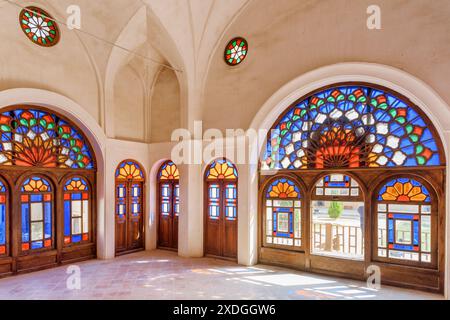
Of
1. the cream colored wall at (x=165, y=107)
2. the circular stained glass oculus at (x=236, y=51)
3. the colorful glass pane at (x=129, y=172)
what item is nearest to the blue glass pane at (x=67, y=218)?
the colorful glass pane at (x=129, y=172)

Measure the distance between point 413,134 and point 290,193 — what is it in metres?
2.80

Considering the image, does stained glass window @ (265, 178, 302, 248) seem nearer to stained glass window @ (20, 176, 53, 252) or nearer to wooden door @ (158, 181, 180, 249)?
wooden door @ (158, 181, 180, 249)

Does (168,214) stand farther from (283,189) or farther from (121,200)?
(283,189)

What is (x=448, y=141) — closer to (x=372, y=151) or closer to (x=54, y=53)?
(x=372, y=151)

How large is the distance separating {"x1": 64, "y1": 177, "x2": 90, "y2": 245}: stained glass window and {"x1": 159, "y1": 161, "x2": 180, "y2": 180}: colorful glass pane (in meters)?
2.22

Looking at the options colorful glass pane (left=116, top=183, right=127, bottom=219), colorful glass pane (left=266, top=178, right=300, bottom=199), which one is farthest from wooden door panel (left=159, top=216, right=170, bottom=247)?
colorful glass pane (left=266, top=178, right=300, bottom=199)

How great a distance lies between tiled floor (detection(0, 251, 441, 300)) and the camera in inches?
206

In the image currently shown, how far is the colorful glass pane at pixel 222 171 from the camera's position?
25.1ft

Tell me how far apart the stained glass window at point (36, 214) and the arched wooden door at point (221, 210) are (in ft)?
12.9

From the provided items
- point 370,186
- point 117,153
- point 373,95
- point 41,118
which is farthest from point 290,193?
point 41,118

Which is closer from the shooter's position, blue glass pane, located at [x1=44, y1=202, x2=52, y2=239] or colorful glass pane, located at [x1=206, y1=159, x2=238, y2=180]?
blue glass pane, located at [x1=44, y1=202, x2=52, y2=239]

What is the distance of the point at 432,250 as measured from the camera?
536 cm

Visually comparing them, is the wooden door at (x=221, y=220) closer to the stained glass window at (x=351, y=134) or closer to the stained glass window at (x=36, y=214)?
the stained glass window at (x=351, y=134)

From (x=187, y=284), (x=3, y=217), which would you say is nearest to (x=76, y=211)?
(x=3, y=217)
